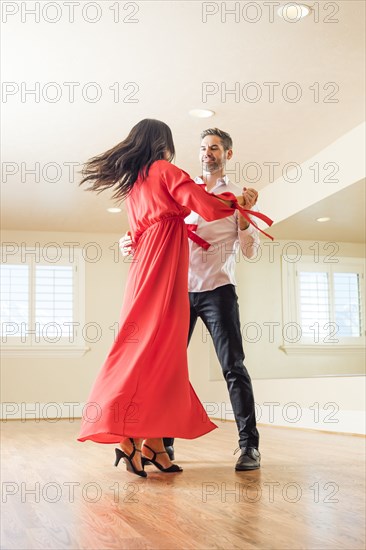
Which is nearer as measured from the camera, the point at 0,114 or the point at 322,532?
the point at 322,532

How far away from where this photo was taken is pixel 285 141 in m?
5.17

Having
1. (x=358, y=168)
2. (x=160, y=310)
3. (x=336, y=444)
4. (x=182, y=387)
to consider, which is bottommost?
(x=336, y=444)

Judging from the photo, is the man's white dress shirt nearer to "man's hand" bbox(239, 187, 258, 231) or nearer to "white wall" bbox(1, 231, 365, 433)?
"man's hand" bbox(239, 187, 258, 231)

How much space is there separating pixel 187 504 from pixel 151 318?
74 cm

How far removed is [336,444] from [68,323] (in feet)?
15.9

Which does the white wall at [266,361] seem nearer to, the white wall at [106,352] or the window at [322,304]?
the white wall at [106,352]

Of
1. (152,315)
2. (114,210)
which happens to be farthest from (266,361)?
(152,315)

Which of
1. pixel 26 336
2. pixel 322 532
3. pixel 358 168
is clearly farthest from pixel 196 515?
pixel 26 336

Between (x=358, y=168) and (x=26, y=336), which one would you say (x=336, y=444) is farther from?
(x=26, y=336)

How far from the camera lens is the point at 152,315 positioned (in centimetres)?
245

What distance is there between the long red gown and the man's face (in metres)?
0.43

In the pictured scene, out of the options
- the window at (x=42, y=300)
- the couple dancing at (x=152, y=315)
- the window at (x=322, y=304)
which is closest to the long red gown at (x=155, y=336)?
the couple dancing at (x=152, y=315)

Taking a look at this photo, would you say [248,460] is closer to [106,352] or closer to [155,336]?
[155,336]

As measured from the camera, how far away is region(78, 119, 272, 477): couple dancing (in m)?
2.32
